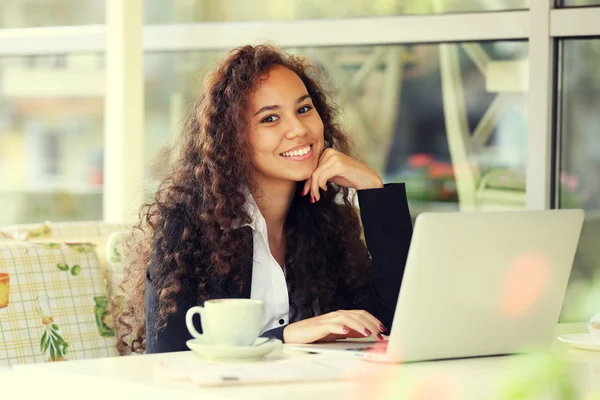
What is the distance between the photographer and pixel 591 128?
3.12 meters

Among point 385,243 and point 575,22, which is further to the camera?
point 575,22

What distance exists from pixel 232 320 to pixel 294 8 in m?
2.43

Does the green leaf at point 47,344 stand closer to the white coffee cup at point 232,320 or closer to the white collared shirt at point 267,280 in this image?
the white collared shirt at point 267,280

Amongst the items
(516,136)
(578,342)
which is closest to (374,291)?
(578,342)

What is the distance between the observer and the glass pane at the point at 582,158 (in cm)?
310

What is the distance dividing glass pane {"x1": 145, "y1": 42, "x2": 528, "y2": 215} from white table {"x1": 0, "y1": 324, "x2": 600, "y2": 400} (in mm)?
2047

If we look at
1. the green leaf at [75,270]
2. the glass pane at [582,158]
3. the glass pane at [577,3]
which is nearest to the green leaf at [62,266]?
the green leaf at [75,270]

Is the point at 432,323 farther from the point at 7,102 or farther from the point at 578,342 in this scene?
the point at 7,102

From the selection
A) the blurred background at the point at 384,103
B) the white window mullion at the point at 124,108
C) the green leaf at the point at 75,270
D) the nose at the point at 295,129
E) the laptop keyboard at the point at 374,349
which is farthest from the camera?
the white window mullion at the point at 124,108

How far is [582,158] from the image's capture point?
314 cm

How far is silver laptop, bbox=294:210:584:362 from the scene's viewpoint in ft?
3.73

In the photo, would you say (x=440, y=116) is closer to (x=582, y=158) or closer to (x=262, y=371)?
(x=582, y=158)

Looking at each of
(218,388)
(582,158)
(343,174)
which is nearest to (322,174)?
(343,174)

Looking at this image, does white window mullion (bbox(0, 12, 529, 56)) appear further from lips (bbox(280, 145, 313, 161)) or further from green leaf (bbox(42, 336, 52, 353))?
green leaf (bbox(42, 336, 52, 353))
